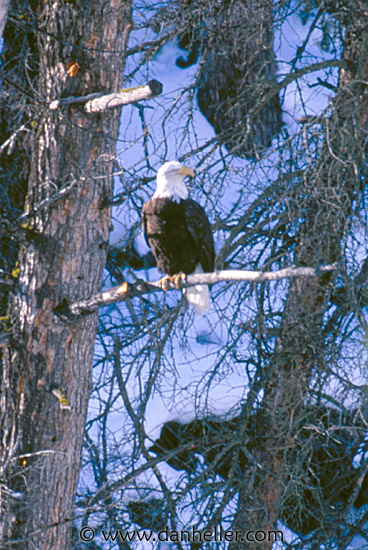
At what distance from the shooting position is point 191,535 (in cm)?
429

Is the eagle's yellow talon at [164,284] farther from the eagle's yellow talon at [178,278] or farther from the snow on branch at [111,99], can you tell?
the snow on branch at [111,99]

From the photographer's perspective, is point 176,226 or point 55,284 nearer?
point 55,284

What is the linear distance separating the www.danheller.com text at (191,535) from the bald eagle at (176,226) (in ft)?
5.32

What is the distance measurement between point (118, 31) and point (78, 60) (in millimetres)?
315

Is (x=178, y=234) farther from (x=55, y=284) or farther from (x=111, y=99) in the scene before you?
(x=111, y=99)

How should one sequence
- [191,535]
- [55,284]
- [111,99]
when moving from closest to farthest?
[111,99]
[55,284]
[191,535]

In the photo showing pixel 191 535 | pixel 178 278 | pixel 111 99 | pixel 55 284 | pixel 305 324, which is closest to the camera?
pixel 111 99

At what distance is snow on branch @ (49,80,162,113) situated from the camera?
2.82 metres

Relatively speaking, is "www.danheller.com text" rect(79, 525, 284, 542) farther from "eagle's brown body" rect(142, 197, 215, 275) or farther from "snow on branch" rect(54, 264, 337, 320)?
"eagle's brown body" rect(142, 197, 215, 275)

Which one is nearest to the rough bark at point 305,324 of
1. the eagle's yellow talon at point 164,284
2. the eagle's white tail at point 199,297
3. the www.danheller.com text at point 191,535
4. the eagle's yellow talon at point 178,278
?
the www.danheller.com text at point 191,535

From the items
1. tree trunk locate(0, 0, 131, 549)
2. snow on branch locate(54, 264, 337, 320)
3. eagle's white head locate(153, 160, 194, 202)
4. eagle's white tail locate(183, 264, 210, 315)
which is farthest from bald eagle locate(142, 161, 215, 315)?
snow on branch locate(54, 264, 337, 320)

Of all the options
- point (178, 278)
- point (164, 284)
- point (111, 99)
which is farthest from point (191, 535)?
point (111, 99)

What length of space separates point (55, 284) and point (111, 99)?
990 millimetres

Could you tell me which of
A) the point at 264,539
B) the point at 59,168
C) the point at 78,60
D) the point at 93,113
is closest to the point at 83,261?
the point at 59,168
